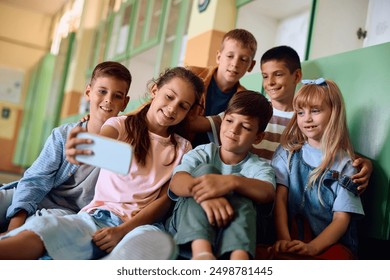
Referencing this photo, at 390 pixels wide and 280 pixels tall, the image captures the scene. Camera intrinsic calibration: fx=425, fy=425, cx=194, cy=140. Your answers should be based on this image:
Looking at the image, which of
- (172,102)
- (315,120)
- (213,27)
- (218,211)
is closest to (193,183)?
(218,211)

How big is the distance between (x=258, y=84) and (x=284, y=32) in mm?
501

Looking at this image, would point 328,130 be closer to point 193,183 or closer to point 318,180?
point 318,180

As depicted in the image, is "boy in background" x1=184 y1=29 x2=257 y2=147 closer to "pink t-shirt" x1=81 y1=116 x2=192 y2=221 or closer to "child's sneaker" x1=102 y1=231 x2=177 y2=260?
"pink t-shirt" x1=81 y1=116 x2=192 y2=221

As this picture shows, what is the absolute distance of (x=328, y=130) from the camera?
0.67m

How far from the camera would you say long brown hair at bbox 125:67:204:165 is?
620mm

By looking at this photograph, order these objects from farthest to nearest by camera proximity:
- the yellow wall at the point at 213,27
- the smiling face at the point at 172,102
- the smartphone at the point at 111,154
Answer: the yellow wall at the point at 213,27 < the smiling face at the point at 172,102 < the smartphone at the point at 111,154

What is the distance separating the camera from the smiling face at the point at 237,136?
0.60m

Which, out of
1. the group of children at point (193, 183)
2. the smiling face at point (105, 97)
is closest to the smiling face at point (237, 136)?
the group of children at point (193, 183)

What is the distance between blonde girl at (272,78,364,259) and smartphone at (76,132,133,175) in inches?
11.0

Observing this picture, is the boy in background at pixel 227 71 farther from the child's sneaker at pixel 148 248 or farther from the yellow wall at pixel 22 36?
the child's sneaker at pixel 148 248

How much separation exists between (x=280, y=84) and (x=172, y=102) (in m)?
0.28

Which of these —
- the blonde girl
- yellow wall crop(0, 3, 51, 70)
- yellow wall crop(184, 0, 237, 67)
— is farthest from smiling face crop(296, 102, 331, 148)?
yellow wall crop(184, 0, 237, 67)
